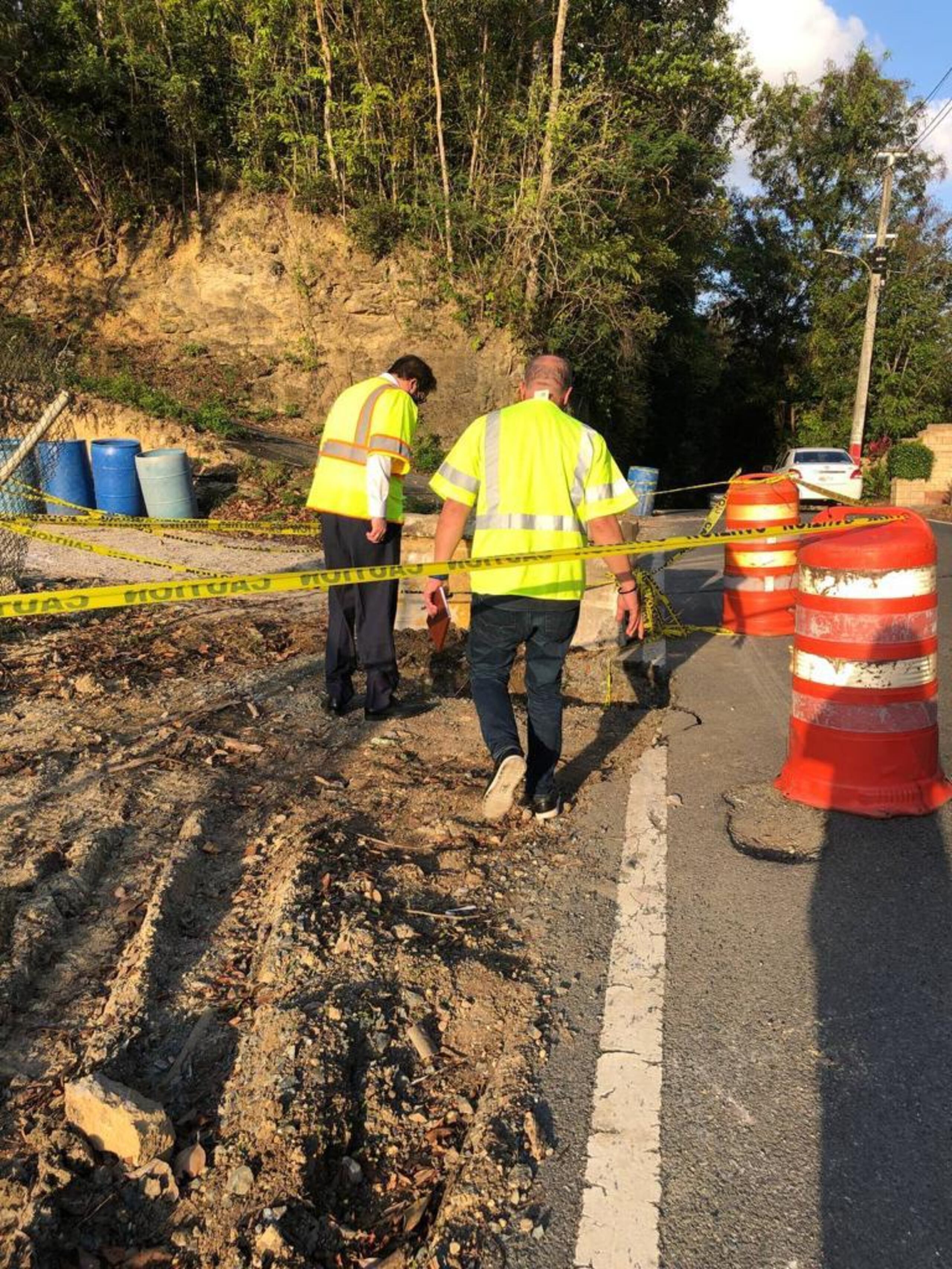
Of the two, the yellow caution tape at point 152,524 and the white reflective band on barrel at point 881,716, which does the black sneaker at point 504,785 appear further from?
Result: the yellow caution tape at point 152,524

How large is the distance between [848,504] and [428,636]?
317cm

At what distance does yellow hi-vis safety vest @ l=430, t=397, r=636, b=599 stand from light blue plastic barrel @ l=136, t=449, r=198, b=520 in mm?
10125

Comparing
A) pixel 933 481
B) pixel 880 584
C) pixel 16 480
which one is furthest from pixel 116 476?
pixel 933 481

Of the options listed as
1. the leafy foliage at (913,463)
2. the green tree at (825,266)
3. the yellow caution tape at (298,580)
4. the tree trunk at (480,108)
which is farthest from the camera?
the green tree at (825,266)

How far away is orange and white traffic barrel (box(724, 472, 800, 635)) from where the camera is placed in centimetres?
758

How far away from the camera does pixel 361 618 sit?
17.5 feet

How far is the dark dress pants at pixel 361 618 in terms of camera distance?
5297mm

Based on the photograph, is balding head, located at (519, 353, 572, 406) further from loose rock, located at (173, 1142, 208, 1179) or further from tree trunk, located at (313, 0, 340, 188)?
tree trunk, located at (313, 0, 340, 188)

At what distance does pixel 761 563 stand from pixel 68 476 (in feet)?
34.7

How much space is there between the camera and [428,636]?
6.75 metres

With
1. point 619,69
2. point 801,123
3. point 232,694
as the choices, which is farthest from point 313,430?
point 801,123

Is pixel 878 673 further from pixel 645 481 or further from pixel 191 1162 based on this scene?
pixel 645 481

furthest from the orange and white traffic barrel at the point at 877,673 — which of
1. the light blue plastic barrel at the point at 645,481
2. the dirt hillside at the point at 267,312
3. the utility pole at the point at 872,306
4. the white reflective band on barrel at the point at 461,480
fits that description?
the utility pole at the point at 872,306

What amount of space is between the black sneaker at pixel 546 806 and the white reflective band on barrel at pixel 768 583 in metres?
4.38
